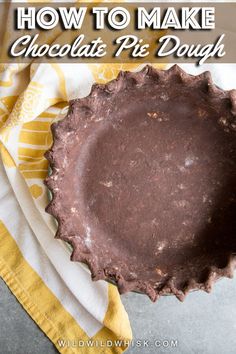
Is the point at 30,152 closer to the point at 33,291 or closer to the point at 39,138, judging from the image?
the point at 39,138

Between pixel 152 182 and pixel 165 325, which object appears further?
pixel 165 325

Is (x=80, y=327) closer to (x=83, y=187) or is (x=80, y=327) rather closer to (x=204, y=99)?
(x=83, y=187)

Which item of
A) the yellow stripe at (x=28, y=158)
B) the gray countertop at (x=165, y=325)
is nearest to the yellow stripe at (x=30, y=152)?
the yellow stripe at (x=28, y=158)

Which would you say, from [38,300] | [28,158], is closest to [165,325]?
[38,300]

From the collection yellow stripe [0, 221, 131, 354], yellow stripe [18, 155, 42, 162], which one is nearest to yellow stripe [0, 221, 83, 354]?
yellow stripe [0, 221, 131, 354]

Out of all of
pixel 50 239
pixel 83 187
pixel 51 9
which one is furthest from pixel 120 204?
pixel 51 9
